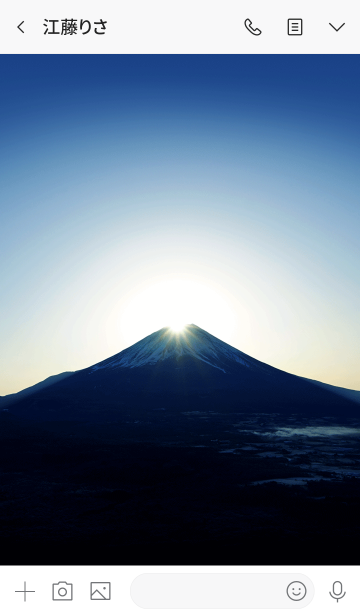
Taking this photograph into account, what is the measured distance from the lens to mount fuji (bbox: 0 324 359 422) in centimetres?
7338

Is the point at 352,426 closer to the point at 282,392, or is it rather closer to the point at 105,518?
the point at 282,392

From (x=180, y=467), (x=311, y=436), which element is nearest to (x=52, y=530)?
(x=180, y=467)

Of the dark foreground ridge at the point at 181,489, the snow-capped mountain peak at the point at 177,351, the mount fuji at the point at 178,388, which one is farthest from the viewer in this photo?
the snow-capped mountain peak at the point at 177,351

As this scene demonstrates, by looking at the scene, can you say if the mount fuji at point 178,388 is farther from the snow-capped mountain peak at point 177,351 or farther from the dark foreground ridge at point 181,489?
the dark foreground ridge at point 181,489

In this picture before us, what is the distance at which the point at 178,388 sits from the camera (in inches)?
3406

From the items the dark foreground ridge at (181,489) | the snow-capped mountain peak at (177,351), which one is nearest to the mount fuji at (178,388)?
the snow-capped mountain peak at (177,351)

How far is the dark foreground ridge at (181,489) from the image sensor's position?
560 inches
